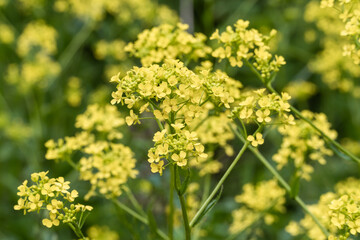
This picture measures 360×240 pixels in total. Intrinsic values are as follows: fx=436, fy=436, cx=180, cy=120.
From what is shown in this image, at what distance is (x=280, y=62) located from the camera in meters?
1.70

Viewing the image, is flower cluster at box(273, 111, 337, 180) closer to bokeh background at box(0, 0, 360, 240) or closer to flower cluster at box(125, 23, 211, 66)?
flower cluster at box(125, 23, 211, 66)

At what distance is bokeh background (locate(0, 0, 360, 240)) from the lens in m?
3.34

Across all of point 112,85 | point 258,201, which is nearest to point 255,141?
point 258,201

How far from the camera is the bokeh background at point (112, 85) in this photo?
334cm

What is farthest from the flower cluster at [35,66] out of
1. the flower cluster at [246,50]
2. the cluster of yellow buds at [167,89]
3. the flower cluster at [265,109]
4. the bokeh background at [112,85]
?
the flower cluster at [265,109]

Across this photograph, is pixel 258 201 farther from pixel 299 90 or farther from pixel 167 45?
pixel 299 90

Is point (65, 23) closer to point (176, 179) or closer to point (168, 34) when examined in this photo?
point (168, 34)

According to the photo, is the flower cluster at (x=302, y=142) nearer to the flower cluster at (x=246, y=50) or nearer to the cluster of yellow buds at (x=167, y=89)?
the flower cluster at (x=246, y=50)

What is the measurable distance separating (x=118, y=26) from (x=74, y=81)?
1.03 m

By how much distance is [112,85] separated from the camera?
4.14m

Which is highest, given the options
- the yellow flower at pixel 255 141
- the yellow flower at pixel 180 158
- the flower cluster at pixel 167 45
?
the flower cluster at pixel 167 45

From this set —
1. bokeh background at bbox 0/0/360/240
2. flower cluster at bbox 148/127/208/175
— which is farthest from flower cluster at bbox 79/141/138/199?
bokeh background at bbox 0/0/360/240

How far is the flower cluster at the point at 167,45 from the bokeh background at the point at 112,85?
1.15 m

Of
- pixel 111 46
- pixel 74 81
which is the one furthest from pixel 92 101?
pixel 111 46
